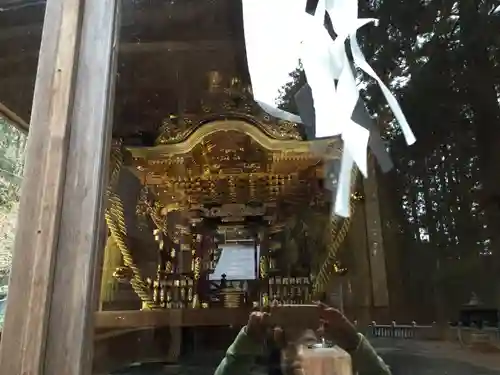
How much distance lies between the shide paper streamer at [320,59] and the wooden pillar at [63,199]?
387mm

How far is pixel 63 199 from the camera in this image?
2.23ft

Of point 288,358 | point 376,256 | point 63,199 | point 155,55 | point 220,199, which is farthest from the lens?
point 220,199

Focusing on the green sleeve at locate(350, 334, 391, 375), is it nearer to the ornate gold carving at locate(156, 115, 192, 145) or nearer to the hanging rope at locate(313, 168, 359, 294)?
the hanging rope at locate(313, 168, 359, 294)

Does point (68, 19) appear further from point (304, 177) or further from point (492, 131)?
point (304, 177)

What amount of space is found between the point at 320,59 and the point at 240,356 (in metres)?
0.86

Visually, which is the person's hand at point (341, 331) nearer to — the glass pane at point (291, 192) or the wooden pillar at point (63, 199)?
the glass pane at point (291, 192)

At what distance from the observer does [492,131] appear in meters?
1.79

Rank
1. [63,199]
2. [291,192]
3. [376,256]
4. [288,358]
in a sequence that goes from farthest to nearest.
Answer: [291,192], [376,256], [288,358], [63,199]

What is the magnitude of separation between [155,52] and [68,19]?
1.09m

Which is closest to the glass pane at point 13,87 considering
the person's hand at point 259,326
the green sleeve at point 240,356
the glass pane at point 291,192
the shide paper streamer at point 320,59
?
the glass pane at point 291,192

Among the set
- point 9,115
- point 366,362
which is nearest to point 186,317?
point 9,115

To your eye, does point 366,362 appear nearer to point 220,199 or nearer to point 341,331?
point 341,331

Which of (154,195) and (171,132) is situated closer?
(171,132)

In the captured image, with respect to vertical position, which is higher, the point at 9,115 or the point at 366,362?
the point at 9,115
